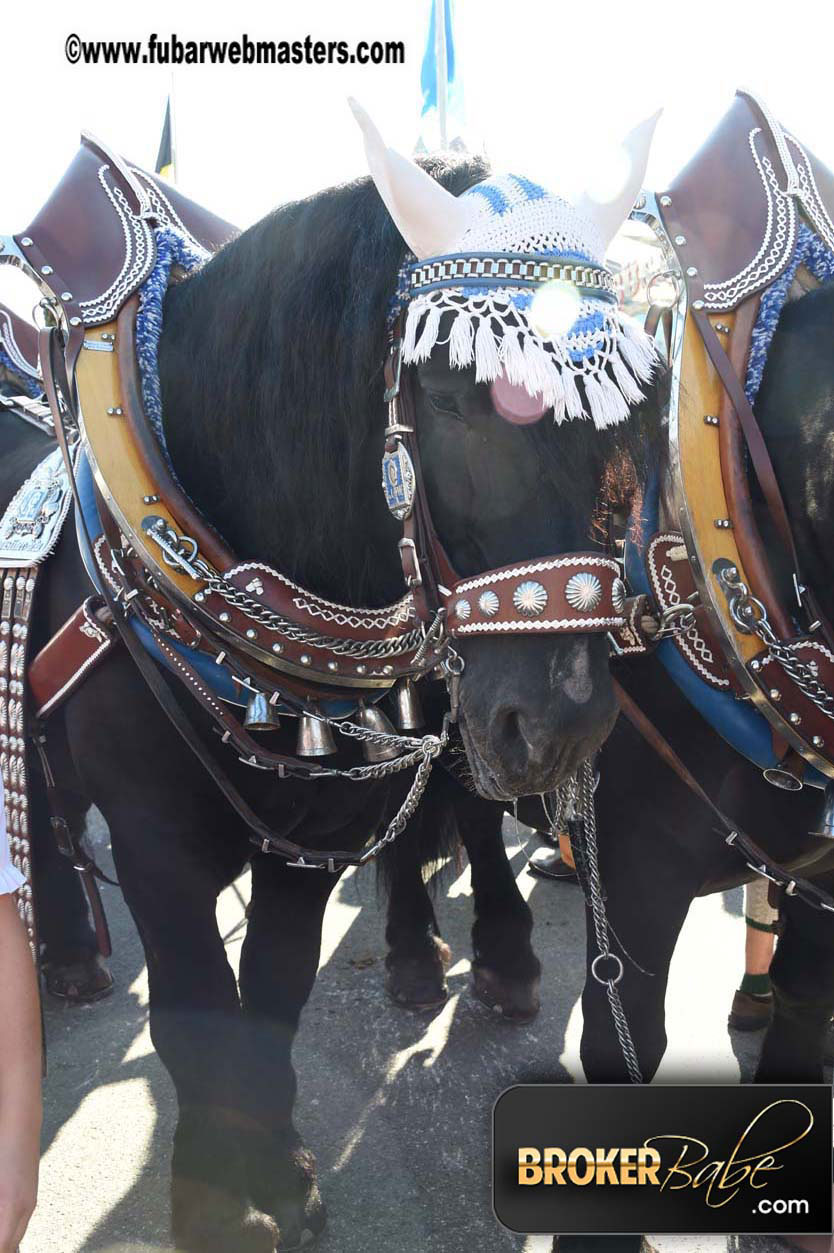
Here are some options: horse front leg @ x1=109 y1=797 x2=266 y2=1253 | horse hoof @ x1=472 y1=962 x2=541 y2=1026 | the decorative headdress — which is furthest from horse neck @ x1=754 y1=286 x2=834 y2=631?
horse hoof @ x1=472 y1=962 x2=541 y2=1026

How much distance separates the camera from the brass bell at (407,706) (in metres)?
1.90

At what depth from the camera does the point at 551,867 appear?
13.3 ft

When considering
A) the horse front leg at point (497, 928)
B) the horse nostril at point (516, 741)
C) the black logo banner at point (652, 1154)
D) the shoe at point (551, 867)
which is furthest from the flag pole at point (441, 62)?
the black logo banner at point (652, 1154)

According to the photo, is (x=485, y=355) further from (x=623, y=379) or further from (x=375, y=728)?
(x=375, y=728)

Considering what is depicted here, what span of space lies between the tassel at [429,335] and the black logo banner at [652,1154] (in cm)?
129

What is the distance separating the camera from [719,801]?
194cm

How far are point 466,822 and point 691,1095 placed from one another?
1.34 m

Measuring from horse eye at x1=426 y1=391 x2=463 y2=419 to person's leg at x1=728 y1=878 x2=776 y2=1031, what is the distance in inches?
79.3

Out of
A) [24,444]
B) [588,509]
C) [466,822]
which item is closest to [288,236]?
[588,509]

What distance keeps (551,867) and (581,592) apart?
2.88m

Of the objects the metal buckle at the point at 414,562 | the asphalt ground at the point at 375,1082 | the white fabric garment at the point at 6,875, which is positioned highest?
the metal buckle at the point at 414,562

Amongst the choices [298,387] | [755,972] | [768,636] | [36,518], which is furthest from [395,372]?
[755,972]

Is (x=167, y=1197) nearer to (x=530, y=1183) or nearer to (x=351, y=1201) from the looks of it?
(x=351, y=1201)

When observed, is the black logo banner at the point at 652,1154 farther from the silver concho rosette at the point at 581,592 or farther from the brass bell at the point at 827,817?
the silver concho rosette at the point at 581,592
